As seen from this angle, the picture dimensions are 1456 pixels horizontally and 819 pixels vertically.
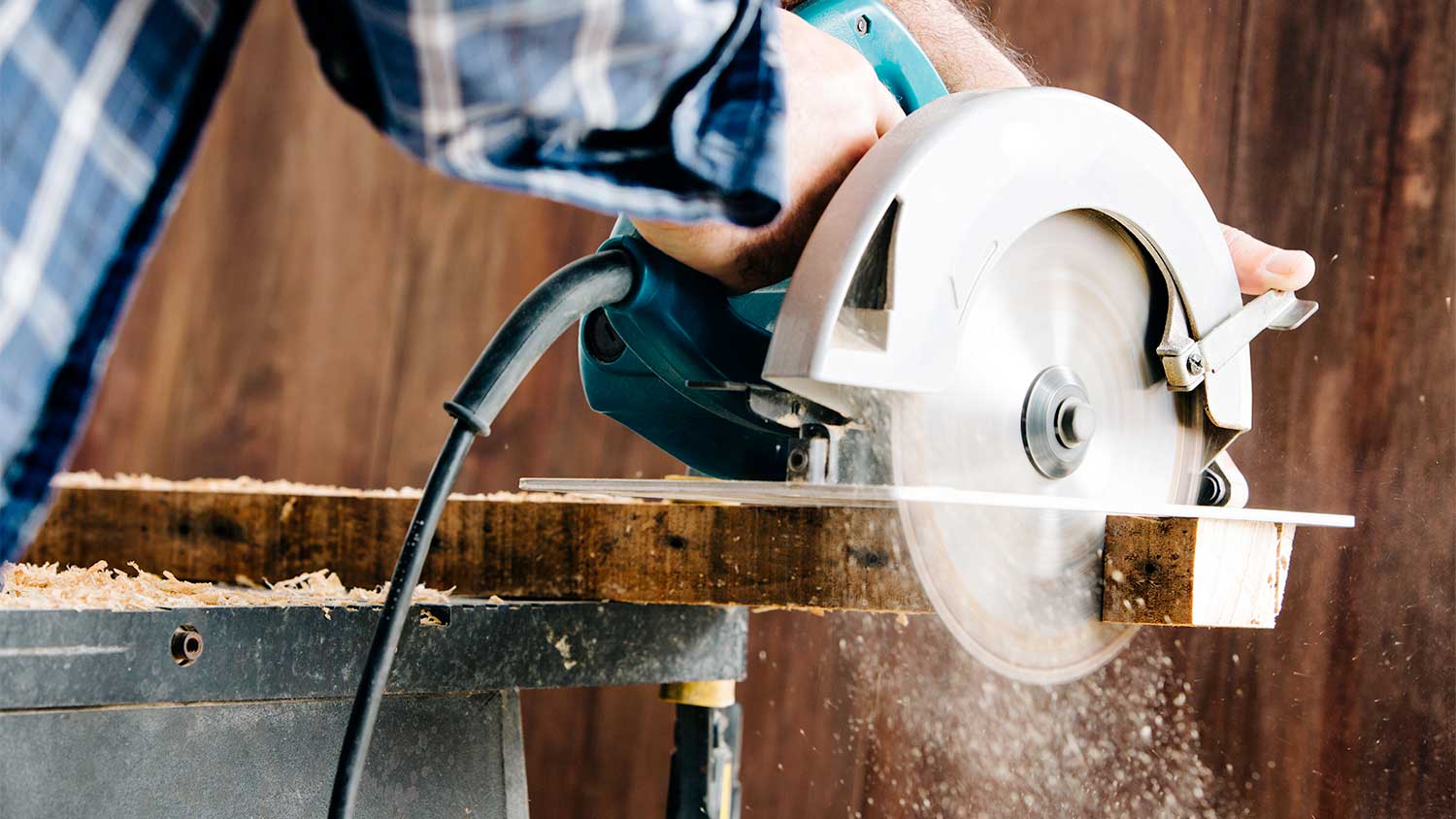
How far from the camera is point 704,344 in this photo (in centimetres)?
93

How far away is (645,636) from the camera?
1.12 m

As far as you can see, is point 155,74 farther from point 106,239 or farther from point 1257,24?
point 1257,24

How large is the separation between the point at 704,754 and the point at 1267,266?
0.67 metres

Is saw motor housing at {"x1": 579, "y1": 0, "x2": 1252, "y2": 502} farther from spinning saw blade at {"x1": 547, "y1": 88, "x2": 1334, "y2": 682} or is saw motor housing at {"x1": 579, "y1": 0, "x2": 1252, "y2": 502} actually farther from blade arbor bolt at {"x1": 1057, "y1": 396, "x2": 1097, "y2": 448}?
blade arbor bolt at {"x1": 1057, "y1": 396, "x2": 1097, "y2": 448}

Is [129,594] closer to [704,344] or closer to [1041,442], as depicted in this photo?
[704,344]

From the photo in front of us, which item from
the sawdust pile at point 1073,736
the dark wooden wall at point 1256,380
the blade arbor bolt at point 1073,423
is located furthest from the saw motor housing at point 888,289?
the dark wooden wall at point 1256,380

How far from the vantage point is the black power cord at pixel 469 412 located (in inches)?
30.0

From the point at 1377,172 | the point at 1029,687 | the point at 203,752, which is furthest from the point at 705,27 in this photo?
the point at 1377,172

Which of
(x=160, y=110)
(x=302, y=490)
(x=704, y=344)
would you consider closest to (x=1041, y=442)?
(x=704, y=344)

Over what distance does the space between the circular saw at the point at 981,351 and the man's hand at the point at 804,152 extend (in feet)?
0.07

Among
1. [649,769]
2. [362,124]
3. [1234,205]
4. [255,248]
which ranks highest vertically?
[362,124]

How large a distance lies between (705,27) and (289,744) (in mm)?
577

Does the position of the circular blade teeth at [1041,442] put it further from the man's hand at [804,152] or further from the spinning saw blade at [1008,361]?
the man's hand at [804,152]

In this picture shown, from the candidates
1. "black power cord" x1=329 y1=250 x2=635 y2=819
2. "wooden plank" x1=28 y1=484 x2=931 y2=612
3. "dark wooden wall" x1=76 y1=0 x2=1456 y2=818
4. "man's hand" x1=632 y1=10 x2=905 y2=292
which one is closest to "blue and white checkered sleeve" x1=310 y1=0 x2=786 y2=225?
"man's hand" x1=632 y1=10 x2=905 y2=292
